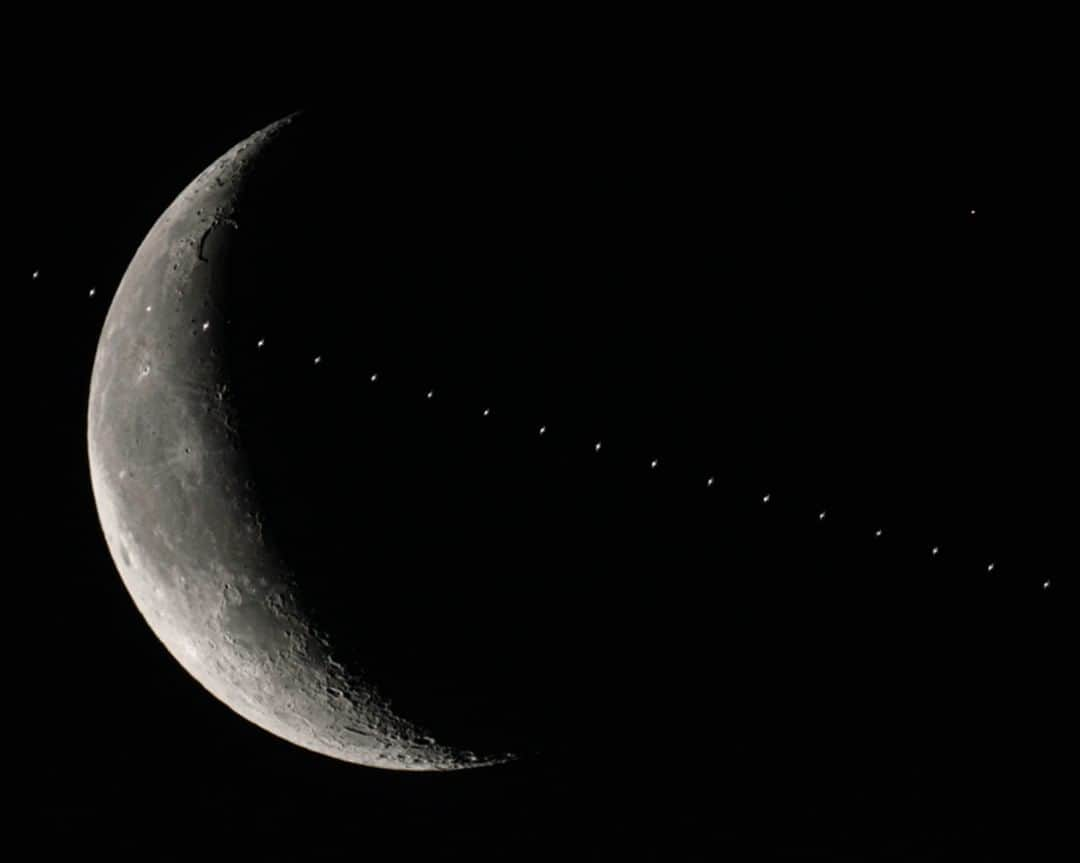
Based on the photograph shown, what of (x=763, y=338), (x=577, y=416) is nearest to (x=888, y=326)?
(x=763, y=338)

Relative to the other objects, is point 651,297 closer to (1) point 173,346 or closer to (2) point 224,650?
(1) point 173,346

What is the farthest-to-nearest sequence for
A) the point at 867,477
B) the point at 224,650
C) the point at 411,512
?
the point at 224,650 < the point at 867,477 < the point at 411,512

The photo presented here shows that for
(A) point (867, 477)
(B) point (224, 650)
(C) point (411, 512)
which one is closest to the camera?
(C) point (411, 512)

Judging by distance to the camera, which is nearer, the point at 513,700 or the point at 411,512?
the point at 411,512

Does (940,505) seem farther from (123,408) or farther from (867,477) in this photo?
(123,408)

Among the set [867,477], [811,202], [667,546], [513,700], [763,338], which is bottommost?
[513,700]

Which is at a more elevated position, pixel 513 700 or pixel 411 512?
pixel 411 512
